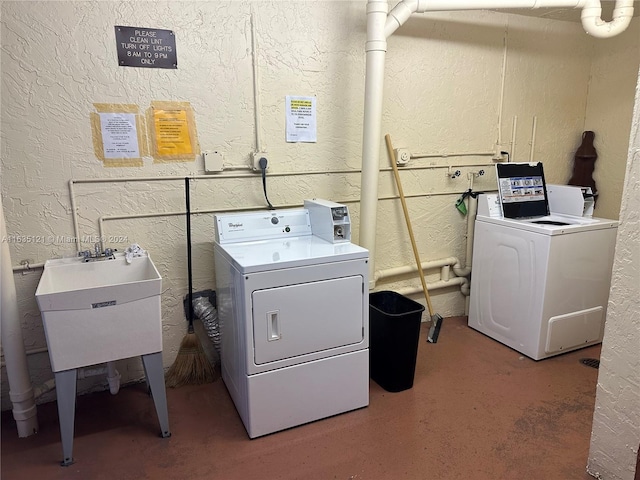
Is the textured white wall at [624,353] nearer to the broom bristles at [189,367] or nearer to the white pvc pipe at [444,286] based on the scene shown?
the white pvc pipe at [444,286]

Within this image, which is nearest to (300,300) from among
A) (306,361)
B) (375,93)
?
(306,361)

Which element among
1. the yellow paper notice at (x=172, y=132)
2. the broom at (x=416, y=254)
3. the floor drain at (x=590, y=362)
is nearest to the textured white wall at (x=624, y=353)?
the floor drain at (x=590, y=362)

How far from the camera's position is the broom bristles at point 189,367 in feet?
8.04

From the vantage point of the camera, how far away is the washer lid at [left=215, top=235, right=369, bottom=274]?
1.88 m

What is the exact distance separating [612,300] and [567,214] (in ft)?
5.37

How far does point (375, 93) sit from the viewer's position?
248cm

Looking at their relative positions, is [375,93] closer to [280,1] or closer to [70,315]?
[280,1]

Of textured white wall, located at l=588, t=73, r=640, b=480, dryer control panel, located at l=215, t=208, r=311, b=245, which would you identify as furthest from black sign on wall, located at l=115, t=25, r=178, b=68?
textured white wall, located at l=588, t=73, r=640, b=480

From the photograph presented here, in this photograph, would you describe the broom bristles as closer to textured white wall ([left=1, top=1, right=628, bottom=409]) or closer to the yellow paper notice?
textured white wall ([left=1, top=1, right=628, bottom=409])

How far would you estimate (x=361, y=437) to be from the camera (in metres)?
2.01

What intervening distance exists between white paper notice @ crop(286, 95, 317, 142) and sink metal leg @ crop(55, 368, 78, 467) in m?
1.67

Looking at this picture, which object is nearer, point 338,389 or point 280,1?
point 338,389

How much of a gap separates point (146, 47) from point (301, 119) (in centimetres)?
91

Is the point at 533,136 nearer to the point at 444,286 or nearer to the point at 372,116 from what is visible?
the point at 444,286
